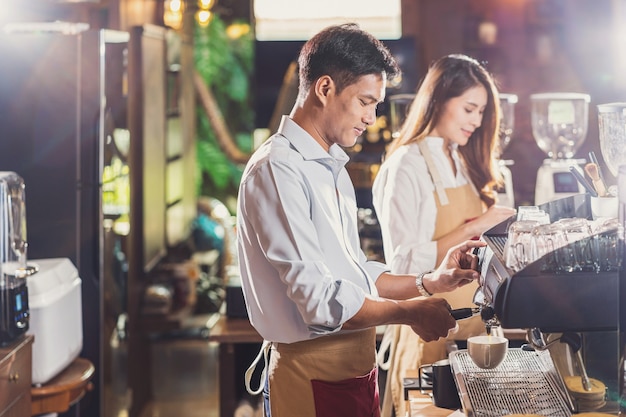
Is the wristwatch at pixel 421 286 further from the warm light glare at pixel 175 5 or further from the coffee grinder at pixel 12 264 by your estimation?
the warm light glare at pixel 175 5

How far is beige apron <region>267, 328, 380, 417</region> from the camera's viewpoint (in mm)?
2336

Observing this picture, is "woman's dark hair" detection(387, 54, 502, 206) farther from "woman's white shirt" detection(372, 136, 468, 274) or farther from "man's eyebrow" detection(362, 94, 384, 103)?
"man's eyebrow" detection(362, 94, 384, 103)

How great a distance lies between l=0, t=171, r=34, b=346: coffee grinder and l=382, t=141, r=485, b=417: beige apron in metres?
1.27

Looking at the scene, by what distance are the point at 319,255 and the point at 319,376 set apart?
1.15 ft

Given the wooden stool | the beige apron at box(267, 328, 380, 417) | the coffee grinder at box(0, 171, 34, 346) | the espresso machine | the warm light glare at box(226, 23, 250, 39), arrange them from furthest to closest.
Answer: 1. the warm light glare at box(226, 23, 250, 39)
2. the wooden stool
3. the coffee grinder at box(0, 171, 34, 346)
4. the beige apron at box(267, 328, 380, 417)
5. the espresso machine

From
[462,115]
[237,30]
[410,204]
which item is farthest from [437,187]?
[237,30]

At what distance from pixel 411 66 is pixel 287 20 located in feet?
4.14

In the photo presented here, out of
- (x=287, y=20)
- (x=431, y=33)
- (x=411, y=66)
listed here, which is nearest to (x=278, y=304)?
(x=411, y=66)

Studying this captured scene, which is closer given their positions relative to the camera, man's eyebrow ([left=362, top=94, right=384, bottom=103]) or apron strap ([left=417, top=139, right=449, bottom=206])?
man's eyebrow ([left=362, top=94, right=384, bottom=103])

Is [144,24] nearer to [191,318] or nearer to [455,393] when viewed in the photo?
[191,318]

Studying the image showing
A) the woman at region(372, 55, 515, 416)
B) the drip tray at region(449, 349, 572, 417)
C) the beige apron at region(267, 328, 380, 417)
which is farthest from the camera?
the woman at region(372, 55, 515, 416)

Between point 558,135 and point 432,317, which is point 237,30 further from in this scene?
point 432,317

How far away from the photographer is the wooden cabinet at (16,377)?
292cm

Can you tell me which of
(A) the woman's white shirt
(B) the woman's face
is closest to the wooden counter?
(A) the woman's white shirt
